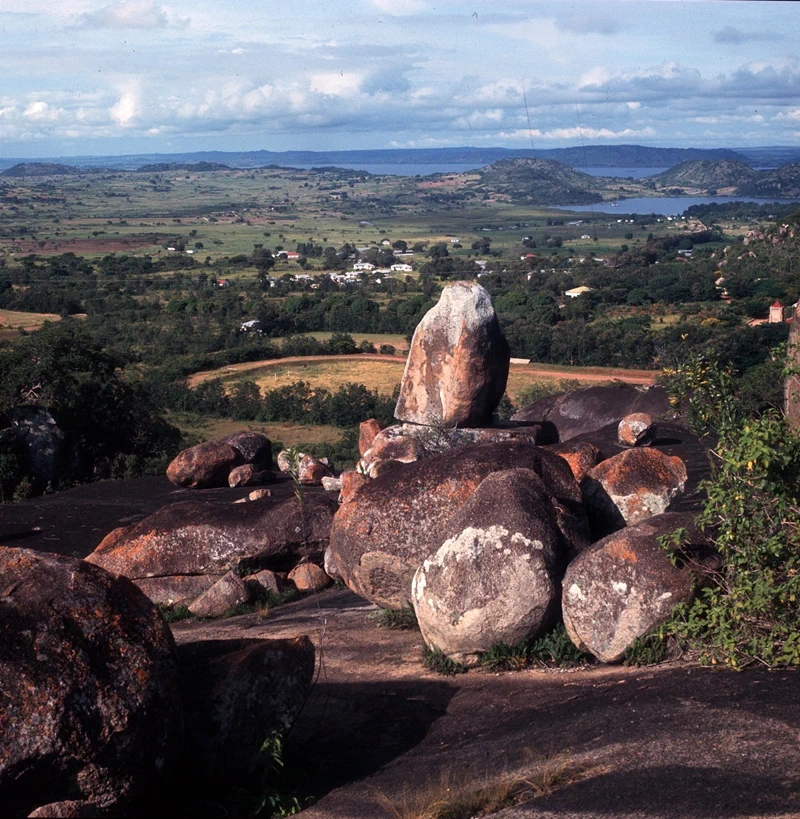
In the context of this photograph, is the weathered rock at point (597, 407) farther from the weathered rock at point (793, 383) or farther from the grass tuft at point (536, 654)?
the grass tuft at point (536, 654)

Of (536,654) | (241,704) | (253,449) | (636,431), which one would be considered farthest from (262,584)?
(636,431)

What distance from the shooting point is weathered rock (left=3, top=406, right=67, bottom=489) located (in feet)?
80.7

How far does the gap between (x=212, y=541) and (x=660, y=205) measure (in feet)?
388

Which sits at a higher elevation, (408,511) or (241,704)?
(408,511)

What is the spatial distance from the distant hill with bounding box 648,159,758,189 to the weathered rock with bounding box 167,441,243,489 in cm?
11047

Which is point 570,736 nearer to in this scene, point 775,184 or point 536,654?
point 536,654

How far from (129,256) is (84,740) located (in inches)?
4147

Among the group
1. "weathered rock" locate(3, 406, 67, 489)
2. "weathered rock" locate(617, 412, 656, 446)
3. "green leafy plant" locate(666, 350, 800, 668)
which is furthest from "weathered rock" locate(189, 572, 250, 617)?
"weathered rock" locate(3, 406, 67, 489)

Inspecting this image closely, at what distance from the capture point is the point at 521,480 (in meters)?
11.1

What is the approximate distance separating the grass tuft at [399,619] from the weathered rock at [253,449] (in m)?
10.2

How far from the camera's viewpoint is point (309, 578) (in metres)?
15.4

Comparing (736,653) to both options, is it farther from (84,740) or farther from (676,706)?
(84,740)

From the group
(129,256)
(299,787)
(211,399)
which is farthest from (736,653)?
(129,256)

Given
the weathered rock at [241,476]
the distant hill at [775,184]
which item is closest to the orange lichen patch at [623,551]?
the weathered rock at [241,476]
